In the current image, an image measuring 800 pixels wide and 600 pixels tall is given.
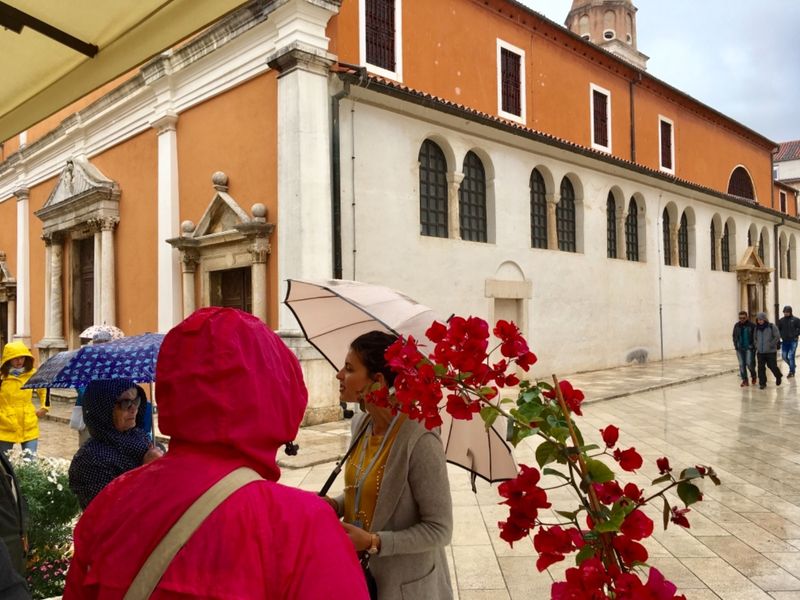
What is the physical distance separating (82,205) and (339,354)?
15.2 metres

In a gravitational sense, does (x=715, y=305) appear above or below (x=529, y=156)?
below

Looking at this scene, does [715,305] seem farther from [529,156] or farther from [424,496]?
[424,496]

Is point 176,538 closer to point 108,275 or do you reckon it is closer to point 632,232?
point 108,275

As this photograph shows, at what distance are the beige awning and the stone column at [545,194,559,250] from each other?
14.2m

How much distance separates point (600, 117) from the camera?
19.5 m

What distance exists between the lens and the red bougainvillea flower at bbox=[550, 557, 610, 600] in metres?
1.19

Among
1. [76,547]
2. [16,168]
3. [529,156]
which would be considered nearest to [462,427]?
[76,547]

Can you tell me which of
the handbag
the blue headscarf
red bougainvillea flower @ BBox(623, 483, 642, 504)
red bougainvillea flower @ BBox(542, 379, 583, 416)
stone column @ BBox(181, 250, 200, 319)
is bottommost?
the handbag

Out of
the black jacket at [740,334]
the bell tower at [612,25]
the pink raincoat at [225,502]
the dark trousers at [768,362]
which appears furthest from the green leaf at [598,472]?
the bell tower at [612,25]

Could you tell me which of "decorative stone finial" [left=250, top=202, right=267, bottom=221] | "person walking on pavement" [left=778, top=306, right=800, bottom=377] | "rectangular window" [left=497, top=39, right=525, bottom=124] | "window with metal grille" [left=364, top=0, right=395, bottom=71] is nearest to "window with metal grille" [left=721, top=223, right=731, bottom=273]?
"person walking on pavement" [left=778, top=306, right=800, bottom=377]

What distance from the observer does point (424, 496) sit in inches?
85.6

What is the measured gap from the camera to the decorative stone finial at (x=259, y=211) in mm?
10859

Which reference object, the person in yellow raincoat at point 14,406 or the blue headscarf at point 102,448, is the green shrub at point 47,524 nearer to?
the blue headscarf at point 102,448

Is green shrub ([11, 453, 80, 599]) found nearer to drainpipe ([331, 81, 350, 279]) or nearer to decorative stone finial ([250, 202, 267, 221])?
drainpipe ([331, 81, 350, 279])
